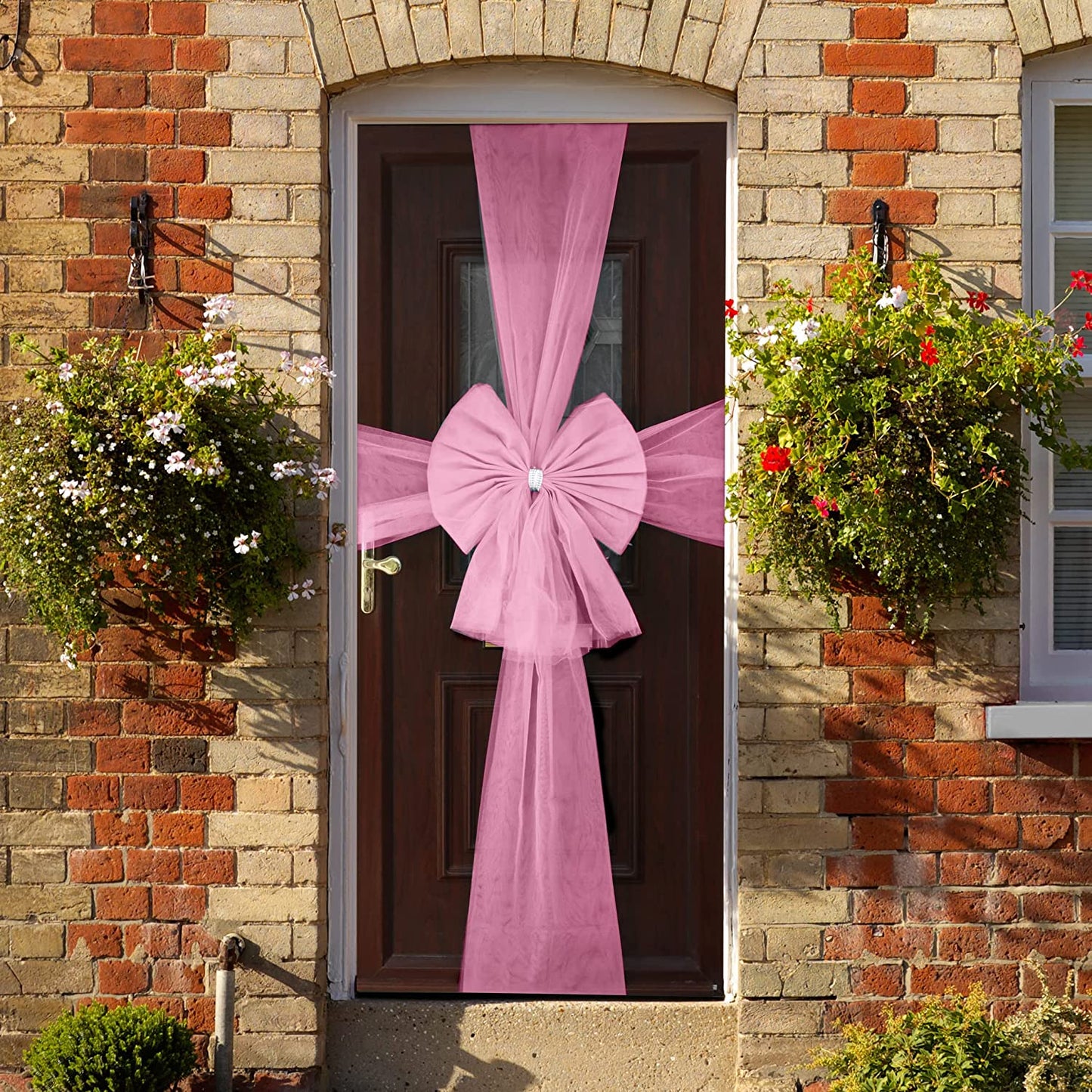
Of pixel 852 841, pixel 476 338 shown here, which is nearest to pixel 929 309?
pixel 476 338

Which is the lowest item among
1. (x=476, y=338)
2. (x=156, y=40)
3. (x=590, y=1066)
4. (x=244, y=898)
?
(x=590, y=1066)

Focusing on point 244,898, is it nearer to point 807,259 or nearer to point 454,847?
point 454,847

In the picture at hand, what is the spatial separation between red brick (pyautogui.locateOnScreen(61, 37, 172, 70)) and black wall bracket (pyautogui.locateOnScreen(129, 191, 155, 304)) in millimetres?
363

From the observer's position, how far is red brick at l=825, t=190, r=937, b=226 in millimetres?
3279

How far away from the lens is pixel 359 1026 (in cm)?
336

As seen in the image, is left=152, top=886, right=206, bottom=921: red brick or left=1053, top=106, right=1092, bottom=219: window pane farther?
left=1053, top=106, right=1092, bottom=219: window pane

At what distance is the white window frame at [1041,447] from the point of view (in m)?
3.37

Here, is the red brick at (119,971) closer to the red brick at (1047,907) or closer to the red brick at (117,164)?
the red brick at (117,164)

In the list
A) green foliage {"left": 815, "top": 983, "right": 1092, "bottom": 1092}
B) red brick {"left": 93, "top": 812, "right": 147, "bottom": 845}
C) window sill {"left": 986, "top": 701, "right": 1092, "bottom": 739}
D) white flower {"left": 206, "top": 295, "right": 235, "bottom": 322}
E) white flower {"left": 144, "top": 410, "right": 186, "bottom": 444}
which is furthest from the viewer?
red brick {"left": 93, "top": 812, "right": 147, "bottom": 845}

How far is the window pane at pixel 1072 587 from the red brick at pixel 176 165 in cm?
271

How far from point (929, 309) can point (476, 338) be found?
128 centimetres

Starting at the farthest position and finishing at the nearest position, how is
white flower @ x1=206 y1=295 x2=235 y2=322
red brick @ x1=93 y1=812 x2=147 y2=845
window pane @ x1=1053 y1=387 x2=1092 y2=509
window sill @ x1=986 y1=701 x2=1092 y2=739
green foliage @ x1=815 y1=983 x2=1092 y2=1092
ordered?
1. window pane @ x1=1053 y1=387 x2=1092 y2=509
2. red brick @ x1=93 y1=812 x2=147 y2=845
3. window sill @ x1=986 y1=701 x2=1092 y2=739
4. white flower @ x1=206 y1=295 x2=235 y2=322
5. green foliage @ x1=815 y1=983 x2=1092 y2=1092

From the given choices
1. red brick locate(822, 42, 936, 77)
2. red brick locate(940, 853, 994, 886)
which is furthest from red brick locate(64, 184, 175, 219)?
red brick locate(940, 853, 994, 886)

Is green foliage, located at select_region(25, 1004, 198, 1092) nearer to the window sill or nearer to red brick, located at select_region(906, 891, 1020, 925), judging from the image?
red brick, located at select_region(906, 891, 1020, 925)
